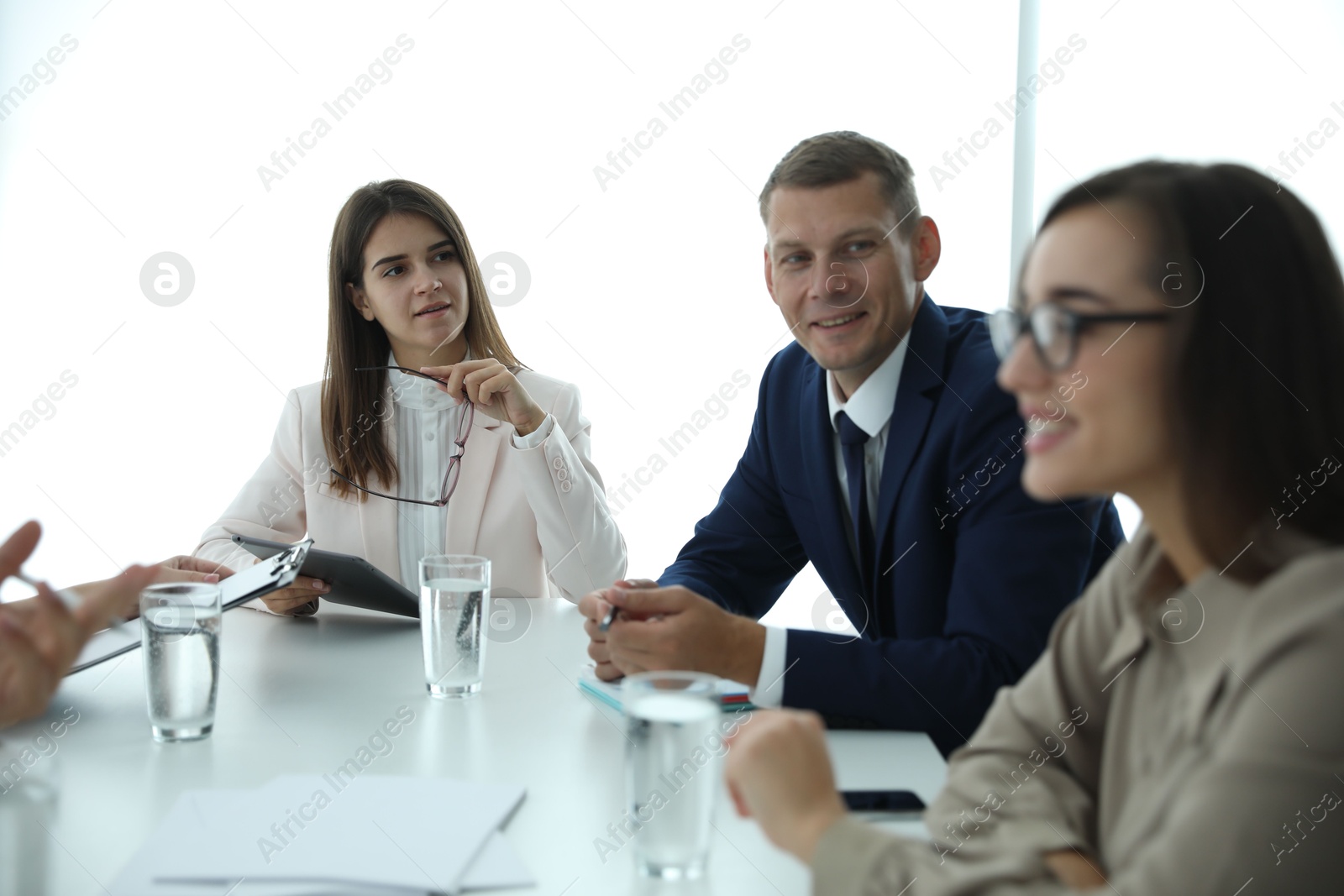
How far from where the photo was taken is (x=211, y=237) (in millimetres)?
3775

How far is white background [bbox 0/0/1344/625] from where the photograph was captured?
3697 mm

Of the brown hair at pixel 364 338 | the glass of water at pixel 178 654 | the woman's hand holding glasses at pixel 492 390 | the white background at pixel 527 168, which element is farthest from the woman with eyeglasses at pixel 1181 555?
the white background at pixel 527 168

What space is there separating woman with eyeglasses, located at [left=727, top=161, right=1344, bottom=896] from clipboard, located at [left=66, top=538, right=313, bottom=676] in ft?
2.85

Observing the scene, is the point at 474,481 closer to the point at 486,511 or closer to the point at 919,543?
the point at 486,511

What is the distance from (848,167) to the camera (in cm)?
182

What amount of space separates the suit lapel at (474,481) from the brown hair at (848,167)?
34.9 inches

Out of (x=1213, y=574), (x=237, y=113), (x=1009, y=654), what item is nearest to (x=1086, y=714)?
(x=1213, y=574)

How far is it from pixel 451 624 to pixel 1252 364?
100cm

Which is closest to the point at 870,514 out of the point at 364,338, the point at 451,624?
the point at 451,624

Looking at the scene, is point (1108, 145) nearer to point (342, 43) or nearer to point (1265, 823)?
point (342, 43)

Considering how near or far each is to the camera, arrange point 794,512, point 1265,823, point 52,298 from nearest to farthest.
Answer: point 1265,823
point 794,512
point 52,298

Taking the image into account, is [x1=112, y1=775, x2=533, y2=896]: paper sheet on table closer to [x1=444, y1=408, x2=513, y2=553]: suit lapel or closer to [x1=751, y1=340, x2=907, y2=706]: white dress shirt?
[x1=751, y1=340, x2=907, y2=706]: white dress shirt

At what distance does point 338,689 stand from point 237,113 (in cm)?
308

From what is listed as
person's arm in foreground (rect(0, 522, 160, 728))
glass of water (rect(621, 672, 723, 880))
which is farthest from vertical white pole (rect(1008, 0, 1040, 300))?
person's arm in foreground (rect(0, 522, 160, 728))
